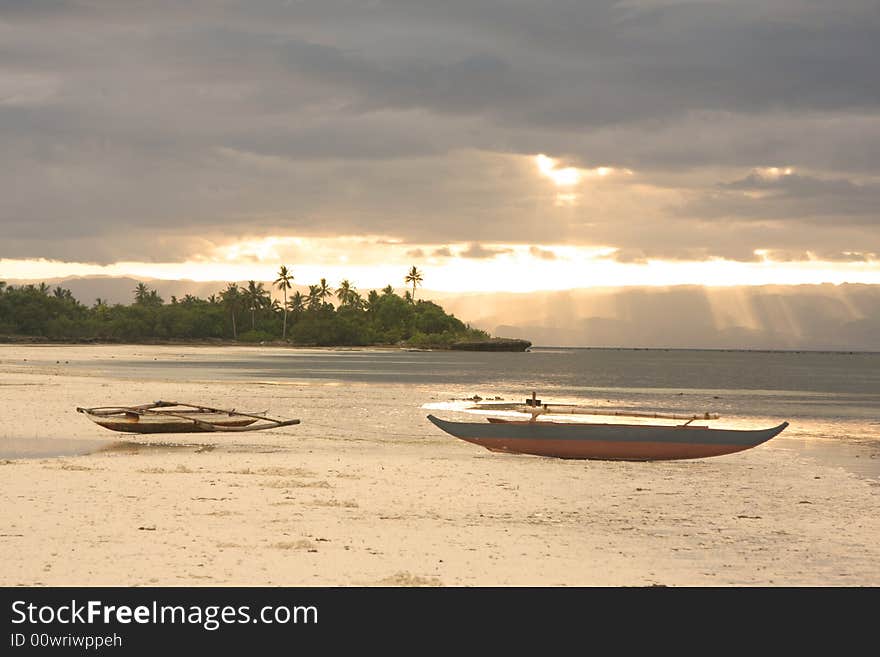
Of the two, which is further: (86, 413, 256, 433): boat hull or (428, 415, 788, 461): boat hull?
(86, 413, 256, 433): boat hull

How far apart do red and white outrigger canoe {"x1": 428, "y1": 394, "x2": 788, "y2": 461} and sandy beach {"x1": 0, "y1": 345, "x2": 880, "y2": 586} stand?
44 cm

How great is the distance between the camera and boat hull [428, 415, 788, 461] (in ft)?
85.9

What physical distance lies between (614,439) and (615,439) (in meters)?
0.03

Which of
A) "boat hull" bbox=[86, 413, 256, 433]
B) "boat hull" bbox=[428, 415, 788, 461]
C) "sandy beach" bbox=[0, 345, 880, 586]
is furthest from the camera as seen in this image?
"boat hull" bbox=[86, 413, 256, 433]

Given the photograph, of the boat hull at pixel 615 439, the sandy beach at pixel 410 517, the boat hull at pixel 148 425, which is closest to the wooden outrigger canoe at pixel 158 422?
the boat hull at pixel 148 425

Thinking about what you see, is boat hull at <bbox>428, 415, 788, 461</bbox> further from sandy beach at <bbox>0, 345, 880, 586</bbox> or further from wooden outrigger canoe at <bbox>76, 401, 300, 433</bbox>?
wooden outrigger canoe at <bbox>76, 401, 300, 433</bbox>

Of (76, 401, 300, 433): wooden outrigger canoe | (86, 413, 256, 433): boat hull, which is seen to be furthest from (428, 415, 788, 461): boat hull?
(86, 413, 256, 433): boat hull

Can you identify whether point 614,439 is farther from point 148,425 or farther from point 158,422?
point 148,425

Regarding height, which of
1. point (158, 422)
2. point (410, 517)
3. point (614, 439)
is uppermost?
point (158, 422)

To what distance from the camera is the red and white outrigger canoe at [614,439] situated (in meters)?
26.2

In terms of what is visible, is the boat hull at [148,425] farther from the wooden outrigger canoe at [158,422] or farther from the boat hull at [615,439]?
the boat hull at [615,439]

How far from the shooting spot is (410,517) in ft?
54.1

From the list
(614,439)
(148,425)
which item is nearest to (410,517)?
(614,439)

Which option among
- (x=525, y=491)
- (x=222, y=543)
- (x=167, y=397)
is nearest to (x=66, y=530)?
(x=222, y=543)
